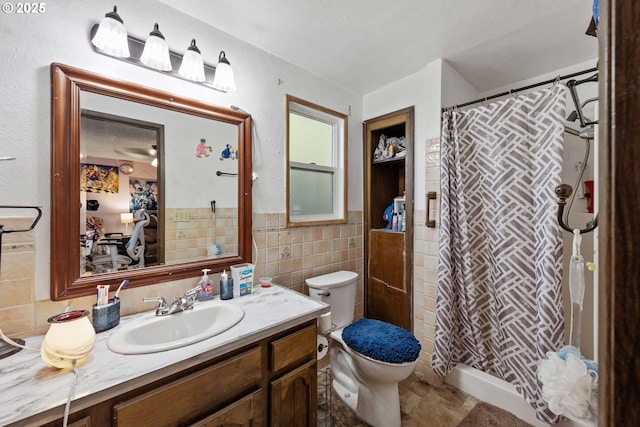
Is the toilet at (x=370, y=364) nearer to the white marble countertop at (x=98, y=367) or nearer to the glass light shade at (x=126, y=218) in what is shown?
the white marble countertop at (x=98, y=367)

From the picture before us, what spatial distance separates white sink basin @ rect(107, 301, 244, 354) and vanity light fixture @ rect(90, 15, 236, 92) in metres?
1.16

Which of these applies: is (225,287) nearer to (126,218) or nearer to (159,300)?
(159,300)

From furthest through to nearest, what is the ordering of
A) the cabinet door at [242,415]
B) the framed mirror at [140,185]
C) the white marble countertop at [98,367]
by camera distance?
the framed mirror at [140,185]
the cabinet door at [242,415]
the white marble countertop at [98,367]

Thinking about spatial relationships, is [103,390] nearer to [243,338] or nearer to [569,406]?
[243,338]

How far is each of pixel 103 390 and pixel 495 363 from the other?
2018 millimetres

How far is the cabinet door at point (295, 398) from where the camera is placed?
102 centimetres

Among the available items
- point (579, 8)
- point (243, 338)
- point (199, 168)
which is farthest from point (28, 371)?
point (579, 8)

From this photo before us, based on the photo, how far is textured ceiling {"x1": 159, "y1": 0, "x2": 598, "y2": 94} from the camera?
50.0 inches

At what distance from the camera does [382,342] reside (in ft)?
4.63

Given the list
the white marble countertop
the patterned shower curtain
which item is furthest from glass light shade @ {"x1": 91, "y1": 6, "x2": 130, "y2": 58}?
the patterned shower curtain

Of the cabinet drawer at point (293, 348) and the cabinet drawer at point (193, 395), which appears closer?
the cabinet drawer at point (193, 395)

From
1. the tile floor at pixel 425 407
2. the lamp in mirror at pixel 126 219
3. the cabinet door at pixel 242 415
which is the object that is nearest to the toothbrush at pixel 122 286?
the lamp in mirror at pixel 126 219

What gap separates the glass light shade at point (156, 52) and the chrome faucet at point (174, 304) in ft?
3.58

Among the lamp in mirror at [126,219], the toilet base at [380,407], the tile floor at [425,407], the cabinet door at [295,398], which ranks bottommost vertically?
the tile floor at [425,407]
